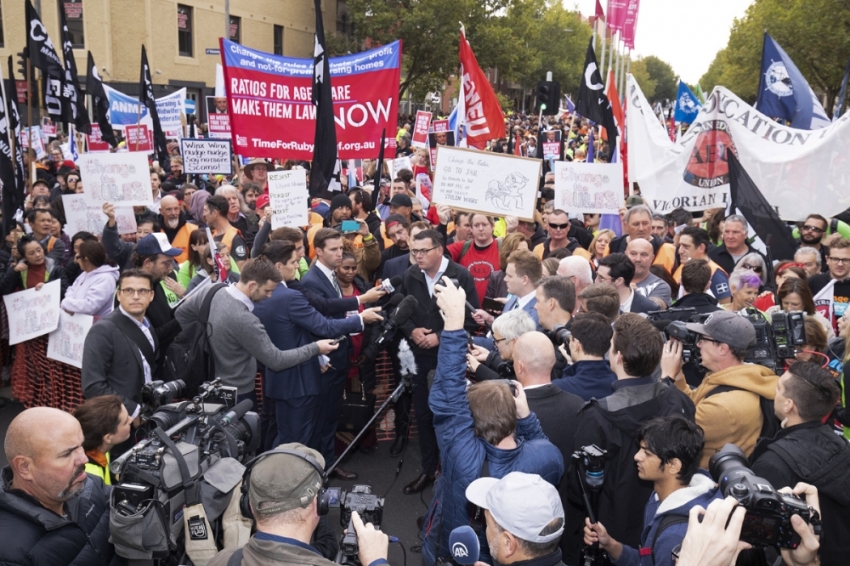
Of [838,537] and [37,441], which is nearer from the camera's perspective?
[37,441]

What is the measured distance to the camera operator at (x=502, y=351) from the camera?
4.50 meters

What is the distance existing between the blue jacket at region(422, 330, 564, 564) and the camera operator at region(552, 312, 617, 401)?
731mm

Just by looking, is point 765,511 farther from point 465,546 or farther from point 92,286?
point 92,286

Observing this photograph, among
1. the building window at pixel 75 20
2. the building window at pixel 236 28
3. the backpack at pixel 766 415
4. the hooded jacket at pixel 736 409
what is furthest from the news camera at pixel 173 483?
the building window at pixel 236 28

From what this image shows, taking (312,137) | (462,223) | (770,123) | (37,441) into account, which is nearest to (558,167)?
(462,223)

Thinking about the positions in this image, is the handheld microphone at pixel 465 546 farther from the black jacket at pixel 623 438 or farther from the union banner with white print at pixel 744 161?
the union banner with white print at pixel 744 161

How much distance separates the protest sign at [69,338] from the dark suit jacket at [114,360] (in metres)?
1.38

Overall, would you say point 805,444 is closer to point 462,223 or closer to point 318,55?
point 462,223

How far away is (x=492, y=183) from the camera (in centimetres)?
A: 776

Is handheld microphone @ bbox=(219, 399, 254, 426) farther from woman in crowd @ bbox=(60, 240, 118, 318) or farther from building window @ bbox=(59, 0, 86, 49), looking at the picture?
building window @ bbox=(59, 0, 86, 49)

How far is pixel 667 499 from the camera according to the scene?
3010 millimetres

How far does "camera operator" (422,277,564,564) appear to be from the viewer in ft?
11.0

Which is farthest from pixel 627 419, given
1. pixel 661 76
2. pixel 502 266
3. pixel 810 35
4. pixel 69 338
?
pixel 661 76

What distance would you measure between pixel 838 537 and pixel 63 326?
598 centimetres
